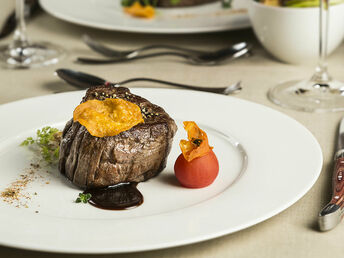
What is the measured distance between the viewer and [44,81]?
2.75 meters

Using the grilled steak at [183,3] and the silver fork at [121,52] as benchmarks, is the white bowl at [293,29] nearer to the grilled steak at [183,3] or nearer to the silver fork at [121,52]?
the silver fork at [121,52]

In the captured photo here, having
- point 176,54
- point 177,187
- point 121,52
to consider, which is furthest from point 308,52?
point 177,187

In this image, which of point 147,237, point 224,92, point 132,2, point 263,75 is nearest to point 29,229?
point 147,237

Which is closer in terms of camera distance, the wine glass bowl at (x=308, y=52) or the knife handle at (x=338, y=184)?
the knife handle at (x=338, y=184)

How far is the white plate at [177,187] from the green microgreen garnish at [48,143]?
42mm

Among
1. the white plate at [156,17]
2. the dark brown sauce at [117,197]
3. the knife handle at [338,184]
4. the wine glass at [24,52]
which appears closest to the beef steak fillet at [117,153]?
the dark brown sauce at [117,197]

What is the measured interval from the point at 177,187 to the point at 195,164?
0.34 feet

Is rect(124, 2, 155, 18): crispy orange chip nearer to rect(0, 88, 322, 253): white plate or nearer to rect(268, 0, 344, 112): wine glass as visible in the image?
rect(268, 0, 344, 112): wine glass

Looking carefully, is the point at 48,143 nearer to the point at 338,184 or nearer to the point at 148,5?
the point at 338,184

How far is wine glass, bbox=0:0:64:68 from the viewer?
2986 millimetres

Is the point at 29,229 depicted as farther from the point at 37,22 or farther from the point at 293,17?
the point at 37,22

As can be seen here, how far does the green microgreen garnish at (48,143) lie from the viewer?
6.20ft

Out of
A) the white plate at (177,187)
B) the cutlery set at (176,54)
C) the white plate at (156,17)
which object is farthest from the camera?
the white plate at (156,17)

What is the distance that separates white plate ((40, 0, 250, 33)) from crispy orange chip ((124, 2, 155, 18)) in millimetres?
43
